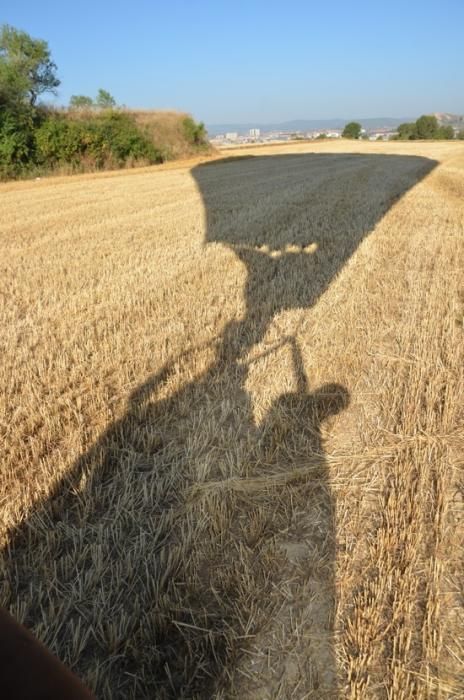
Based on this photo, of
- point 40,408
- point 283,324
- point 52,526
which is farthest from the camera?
point 283,324

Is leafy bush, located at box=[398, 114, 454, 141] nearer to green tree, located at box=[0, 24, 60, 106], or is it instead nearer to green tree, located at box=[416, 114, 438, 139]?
green tree, located at box=[416, 114, 438, 139]

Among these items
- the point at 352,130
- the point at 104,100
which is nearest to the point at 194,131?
the point at 104,100

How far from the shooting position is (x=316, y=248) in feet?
22.5

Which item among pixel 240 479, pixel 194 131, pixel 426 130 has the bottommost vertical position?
pixel 240 479

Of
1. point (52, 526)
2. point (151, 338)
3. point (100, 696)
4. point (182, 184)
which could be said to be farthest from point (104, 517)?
point (182, 184)

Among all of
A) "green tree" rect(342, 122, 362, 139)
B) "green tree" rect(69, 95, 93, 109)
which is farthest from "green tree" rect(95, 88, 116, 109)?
"green tree" rect(342, 122, 362, 139)

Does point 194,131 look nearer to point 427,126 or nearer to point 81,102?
point 81,102

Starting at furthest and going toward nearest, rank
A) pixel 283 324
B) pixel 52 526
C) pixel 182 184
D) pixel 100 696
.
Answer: pixel 182 184, pixel 283 324, pixel 52 526, pixel 100 696

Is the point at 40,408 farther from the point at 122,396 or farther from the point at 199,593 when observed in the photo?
the point at 199,593

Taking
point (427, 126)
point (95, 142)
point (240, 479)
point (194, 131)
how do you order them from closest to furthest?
point (240, 479) < point (95, 142) < point (194, 131) < point (427, 126)

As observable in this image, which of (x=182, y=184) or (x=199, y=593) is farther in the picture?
(x=182, y=184)

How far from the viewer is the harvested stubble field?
62.7 inches

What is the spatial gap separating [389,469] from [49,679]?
209cm

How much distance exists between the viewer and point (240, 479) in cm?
238
